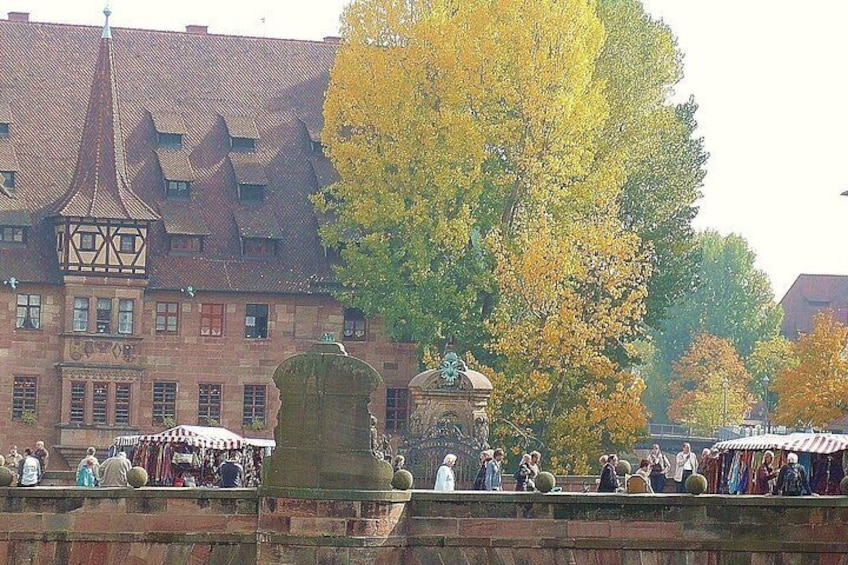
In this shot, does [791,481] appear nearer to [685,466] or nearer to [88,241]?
[685,466]

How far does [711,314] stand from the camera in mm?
139750

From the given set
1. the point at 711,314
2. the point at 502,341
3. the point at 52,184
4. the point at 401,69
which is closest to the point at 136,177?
the point at 52,184

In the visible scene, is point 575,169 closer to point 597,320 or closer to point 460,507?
point 597,320

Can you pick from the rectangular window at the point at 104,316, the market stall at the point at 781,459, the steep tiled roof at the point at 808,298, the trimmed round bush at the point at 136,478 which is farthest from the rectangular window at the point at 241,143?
the steep tiled roof at the point at 808,298

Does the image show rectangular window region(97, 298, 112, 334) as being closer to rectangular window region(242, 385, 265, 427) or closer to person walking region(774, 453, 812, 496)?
rectangular window region(242, 385, 265, 427)

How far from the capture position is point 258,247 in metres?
73.8

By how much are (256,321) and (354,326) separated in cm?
282

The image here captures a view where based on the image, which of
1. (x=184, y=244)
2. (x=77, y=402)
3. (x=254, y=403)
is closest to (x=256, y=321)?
(x=254, y=403)

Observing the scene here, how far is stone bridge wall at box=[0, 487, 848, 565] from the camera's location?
1379 inches

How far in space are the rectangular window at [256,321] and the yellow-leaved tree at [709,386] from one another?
45394mm

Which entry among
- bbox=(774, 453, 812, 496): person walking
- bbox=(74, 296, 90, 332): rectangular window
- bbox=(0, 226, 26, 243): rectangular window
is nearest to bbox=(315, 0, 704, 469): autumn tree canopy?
bbox=(74, 296, 90, 332): rectangular window

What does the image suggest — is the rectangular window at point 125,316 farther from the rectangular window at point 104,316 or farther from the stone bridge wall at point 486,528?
the stone bridge wall at point 486,528

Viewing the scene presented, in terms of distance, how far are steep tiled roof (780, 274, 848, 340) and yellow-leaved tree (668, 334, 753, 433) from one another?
1456 centimetres

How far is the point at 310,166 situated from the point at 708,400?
45.6 metres
